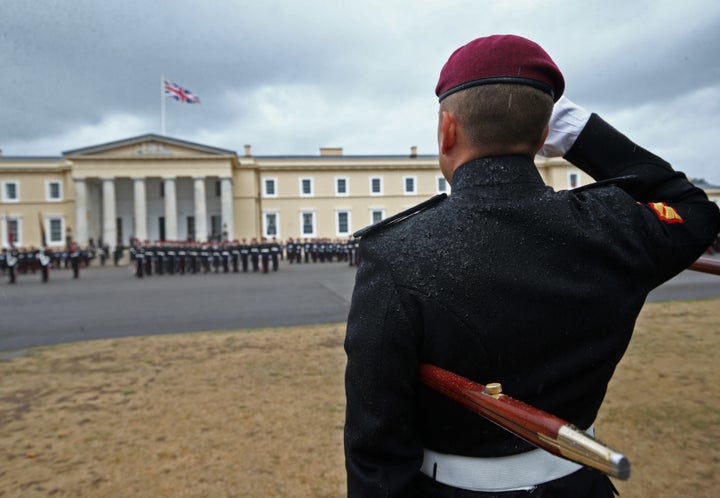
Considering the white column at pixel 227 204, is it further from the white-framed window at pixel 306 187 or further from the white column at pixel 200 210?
the white-framed window at pixel 306 187

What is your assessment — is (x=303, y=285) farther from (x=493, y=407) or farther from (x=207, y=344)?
(x=493, y=407)

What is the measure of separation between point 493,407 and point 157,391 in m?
5.42

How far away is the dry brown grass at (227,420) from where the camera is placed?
3.60m

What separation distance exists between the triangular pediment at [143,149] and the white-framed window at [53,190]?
609 cm

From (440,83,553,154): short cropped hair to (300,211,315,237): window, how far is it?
53.3m

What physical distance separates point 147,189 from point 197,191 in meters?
7.52

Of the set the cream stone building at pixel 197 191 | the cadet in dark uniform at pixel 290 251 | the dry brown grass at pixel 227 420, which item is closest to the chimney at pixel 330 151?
the cream stone building at pixel 197 191

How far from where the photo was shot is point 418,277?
116 cm

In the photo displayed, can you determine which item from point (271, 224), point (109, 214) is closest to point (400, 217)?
point (109, 214)

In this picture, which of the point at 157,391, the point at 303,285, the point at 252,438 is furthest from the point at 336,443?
the point at 303,285

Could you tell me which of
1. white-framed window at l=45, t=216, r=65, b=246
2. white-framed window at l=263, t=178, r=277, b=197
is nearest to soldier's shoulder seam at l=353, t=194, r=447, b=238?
white-framed window at l=263, t=178, r=277, b=197

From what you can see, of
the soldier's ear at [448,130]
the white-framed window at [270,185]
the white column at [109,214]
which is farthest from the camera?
the white-framed window at [270,185]

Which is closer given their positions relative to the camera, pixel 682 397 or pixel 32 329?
pixel 682 397

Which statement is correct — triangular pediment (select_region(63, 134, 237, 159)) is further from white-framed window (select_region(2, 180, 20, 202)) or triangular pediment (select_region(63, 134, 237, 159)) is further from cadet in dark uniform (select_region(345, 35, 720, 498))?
cadet in dark uniform (select_region(345, 35, 720, 498))
